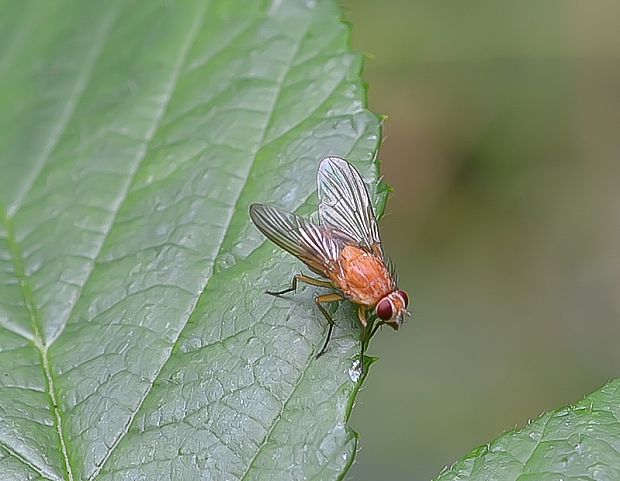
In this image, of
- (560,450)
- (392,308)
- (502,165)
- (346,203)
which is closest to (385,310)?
(392,308)

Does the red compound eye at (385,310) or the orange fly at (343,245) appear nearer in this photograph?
the orange fly at (343,245)

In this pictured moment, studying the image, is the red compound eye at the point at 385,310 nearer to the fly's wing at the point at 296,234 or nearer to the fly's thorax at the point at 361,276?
the fly's thorax at the point at 361,276

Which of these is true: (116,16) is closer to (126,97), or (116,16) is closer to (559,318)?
(126,97)

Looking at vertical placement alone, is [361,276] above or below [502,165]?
above

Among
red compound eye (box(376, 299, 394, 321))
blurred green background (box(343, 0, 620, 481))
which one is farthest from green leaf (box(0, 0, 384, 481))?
blurred green background (box(343, 0, 620, 481))

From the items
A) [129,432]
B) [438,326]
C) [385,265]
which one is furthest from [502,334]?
[129,432]

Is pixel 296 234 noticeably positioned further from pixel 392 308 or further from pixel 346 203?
pixel 392 308

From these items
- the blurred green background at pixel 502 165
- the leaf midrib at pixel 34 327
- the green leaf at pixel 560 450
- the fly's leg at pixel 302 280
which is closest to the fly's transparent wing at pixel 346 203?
the fly's leg at pixel 302 280
